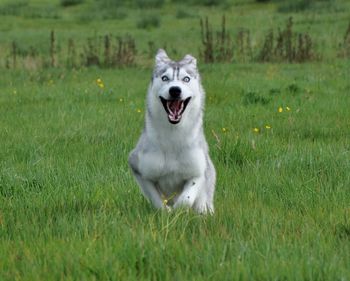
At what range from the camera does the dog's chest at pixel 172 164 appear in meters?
4.37

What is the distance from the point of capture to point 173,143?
4387 millimetres

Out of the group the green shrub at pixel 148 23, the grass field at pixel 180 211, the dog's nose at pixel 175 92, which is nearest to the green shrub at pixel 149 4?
the green shrub at pixel 148 23

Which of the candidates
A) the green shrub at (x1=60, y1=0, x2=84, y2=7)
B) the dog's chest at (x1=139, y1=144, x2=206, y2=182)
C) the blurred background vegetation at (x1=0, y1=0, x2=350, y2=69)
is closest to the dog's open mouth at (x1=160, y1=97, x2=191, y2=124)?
the dog's chest at (x1=139, y1=144, x2=206, y2=182)

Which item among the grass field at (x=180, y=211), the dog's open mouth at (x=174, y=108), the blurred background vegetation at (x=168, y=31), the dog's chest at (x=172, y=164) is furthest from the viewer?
the blurred background vegetation at (x=168, y=31)

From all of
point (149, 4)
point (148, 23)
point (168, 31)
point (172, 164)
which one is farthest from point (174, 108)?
point (149, 4)

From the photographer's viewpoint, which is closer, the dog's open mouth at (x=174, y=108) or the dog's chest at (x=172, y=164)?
the dog's open mouth at (x=174, y=108)

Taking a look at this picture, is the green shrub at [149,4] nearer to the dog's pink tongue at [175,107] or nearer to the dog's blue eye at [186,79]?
the dog's blue eye at [186,79]

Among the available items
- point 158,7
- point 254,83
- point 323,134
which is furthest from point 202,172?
point 158,7

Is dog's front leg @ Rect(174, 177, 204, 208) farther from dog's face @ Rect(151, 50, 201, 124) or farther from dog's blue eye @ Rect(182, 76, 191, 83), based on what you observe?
dog's blue eye @ Rect(182, 76, 191, 83)

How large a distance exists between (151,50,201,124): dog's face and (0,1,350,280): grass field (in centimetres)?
71

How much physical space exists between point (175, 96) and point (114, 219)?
34.8 inches

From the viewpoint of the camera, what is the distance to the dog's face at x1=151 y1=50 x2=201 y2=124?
165 inches

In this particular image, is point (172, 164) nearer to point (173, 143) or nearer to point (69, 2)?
point (173, 143)

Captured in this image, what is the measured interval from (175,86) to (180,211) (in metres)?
0.81
